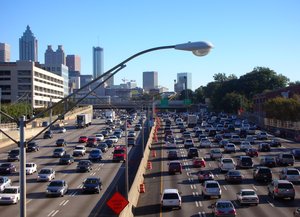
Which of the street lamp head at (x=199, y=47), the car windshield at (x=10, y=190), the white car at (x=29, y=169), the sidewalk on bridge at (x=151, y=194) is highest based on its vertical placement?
the street lamp head at (x=199, y=47)

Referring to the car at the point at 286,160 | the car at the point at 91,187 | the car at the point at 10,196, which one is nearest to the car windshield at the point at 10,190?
the car at the point at 10,196

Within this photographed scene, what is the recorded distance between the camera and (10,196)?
33969mm

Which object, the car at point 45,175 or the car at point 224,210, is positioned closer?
the car at point 224,210

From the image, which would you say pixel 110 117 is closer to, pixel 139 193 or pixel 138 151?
pixel 138 151

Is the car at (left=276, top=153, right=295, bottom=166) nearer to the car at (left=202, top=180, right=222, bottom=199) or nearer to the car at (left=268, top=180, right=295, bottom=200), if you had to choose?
the car at (left=268, top=180, right=295, bottom=200)

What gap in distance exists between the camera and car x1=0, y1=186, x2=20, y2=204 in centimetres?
3384

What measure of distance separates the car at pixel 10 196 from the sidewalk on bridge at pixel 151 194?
25.6ft

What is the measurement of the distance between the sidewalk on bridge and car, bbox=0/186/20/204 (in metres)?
7.81

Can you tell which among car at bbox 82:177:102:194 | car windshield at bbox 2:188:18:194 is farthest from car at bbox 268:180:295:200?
→ car windshield at bbox 2:188:18:194

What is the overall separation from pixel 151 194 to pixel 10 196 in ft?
32.3

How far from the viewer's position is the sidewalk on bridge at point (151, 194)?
3145 centimetres

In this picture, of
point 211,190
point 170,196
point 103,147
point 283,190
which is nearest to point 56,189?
point 170,196

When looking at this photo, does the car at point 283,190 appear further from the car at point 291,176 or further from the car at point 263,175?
the car at point 263,175

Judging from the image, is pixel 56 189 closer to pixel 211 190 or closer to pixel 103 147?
pixel 211 190
